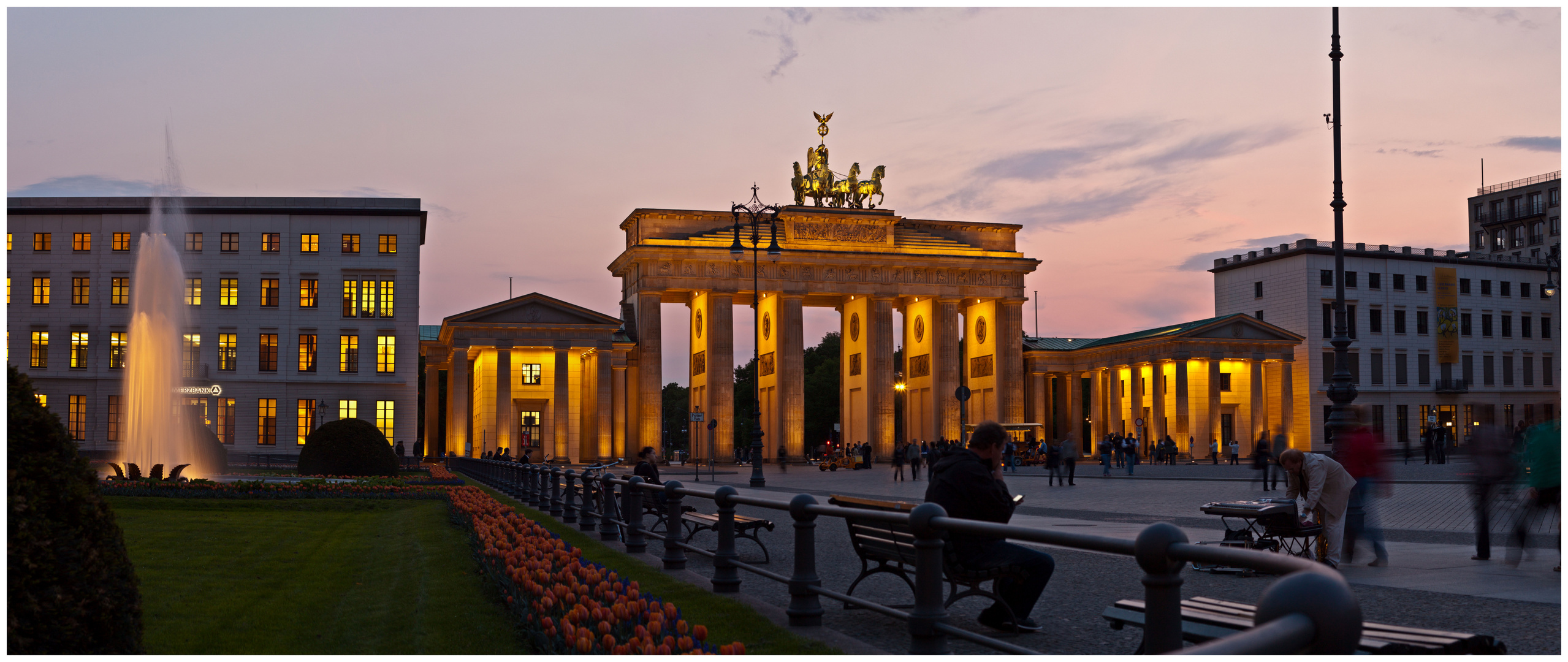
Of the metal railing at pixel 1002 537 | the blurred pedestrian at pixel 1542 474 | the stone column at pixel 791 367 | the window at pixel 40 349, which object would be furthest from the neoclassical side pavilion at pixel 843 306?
the blurred pedestrian at pixel 1542 474

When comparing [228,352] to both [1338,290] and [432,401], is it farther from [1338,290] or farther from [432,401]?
[1338,290]

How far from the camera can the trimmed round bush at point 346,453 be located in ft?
137

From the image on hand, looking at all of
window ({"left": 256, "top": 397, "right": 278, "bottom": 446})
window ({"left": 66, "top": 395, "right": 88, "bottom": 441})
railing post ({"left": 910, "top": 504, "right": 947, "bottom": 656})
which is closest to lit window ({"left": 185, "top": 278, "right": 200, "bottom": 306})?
window ({"left": 256, "top": 397, "right": 278, "bottom": 446})

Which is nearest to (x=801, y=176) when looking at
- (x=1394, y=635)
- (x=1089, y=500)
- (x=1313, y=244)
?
(x=1313, y=244)

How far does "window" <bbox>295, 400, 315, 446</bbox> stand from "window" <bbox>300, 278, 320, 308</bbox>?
17.8 ft

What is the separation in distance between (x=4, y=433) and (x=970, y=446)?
21.8 feet

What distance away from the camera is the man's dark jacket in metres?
9.70

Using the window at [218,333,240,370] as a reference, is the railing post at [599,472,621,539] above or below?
below

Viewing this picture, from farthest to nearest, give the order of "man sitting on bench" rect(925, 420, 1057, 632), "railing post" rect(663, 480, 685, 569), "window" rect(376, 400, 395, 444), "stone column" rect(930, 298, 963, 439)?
"stone column" rect(930, 298, 963, 439) → "window" rect(376, 400, 395, 444) → "railing post" rect(663, 480, 685, 569) → "man sitting on bench" rect(925, 420, 1057, 632)

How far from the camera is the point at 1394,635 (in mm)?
6668

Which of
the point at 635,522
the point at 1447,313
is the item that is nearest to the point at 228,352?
the point at 635,522

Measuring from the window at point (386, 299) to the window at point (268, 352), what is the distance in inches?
237

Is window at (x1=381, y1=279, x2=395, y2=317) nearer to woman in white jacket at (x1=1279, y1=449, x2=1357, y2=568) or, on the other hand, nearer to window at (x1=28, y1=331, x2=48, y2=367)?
window at (x1=28, y1=331, x2=48, y2=367)

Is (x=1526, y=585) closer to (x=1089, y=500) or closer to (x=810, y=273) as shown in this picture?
A: (x=1089, y=500)
